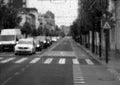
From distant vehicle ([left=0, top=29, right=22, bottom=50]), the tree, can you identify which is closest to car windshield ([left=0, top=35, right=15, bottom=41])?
distant vehicle ([left=0, top=29, right=22, bottom=50])

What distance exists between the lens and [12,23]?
2729 inches

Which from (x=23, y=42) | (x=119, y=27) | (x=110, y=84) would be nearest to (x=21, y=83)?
(x=110, y=84)

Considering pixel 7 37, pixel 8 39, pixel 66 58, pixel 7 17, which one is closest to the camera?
pixel 66 58

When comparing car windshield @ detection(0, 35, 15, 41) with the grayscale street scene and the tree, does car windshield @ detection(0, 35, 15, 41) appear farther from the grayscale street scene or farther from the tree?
the tree

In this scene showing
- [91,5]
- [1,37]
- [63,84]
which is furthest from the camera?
[1,37]

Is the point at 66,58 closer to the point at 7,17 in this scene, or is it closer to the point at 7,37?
the point at 7,37

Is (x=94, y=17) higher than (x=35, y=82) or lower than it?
higher

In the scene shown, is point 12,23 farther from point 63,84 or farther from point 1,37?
point 63,84

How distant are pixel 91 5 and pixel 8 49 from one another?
1415cm

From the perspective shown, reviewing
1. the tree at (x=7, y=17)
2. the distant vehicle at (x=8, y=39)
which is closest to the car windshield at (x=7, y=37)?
the distant vehicle at (x=8, y=39)

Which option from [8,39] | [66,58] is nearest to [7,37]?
[8,39]

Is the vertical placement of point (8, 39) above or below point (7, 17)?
below

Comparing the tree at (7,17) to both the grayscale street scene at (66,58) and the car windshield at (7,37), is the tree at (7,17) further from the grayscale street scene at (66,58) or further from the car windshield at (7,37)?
the car windshield at (7,37)

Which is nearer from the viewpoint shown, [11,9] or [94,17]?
[94,17]
